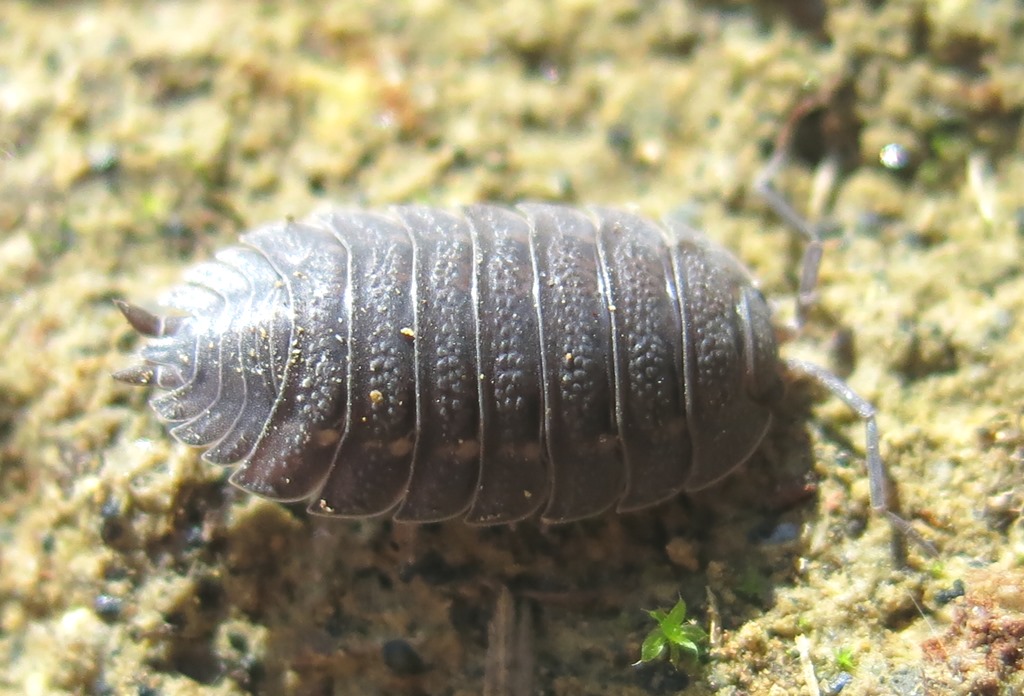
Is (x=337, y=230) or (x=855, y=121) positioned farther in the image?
(x=855, y=121)

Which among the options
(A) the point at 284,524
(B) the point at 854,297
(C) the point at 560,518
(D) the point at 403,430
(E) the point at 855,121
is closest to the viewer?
(D) the point at 403,430

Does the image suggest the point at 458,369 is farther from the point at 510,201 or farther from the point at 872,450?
the point at 872,450

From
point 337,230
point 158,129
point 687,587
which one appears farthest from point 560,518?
point 158,129

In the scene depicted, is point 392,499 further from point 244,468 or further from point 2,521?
point 2,521

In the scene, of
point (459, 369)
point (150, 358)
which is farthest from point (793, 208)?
point (150, 358)

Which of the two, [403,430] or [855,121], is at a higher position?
[855,121]
